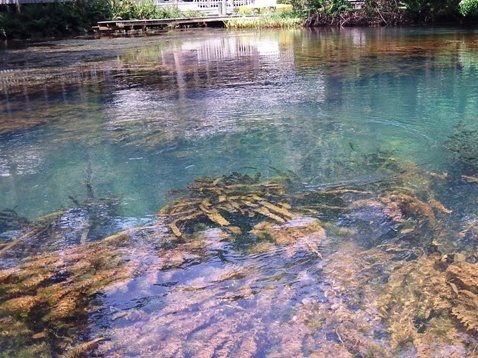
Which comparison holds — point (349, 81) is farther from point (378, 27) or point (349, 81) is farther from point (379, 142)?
point (378, 27)

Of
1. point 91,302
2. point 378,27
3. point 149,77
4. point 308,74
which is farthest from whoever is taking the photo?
point 378,27

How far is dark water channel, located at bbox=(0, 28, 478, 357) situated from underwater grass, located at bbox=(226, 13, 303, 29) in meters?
19.5

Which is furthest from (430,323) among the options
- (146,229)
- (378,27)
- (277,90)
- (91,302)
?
(378,27)

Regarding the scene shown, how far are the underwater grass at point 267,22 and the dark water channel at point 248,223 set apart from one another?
1952cm

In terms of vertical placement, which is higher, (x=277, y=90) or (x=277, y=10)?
(x=277, y=10)

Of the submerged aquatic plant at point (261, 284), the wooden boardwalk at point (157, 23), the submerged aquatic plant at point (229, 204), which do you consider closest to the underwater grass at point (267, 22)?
the wooden boardwalk at point (157, 23)

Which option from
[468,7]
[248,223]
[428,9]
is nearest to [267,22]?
[428,9]

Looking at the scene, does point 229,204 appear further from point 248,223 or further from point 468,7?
point 468,7

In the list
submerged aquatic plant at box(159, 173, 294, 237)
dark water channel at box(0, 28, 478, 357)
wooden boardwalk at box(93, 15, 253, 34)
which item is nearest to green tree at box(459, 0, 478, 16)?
wooden boardwalk at box(93, 15, 253, 34)

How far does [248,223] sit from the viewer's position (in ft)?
14.1

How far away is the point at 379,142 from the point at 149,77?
7.32 m

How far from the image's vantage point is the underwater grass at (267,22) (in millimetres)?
28188

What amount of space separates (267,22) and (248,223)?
25.8 metres

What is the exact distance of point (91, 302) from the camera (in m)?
3.30
